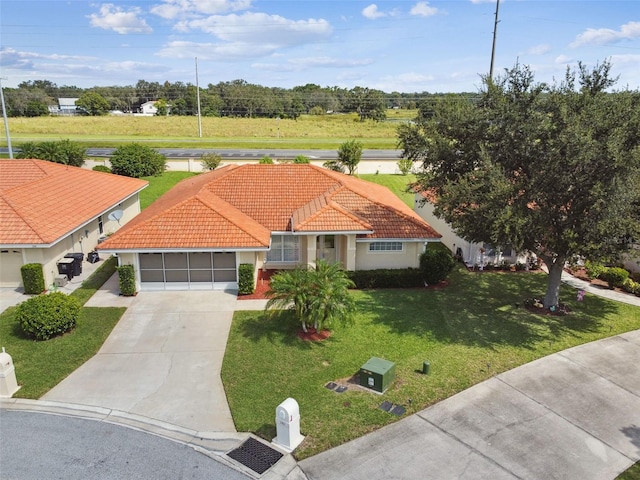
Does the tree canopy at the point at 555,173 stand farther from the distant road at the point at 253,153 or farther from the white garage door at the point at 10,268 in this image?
the distant road at the point at 253,153

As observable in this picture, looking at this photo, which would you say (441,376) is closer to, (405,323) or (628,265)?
(405,323)

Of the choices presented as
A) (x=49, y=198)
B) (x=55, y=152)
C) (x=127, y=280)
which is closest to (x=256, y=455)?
(x=127, y=280)

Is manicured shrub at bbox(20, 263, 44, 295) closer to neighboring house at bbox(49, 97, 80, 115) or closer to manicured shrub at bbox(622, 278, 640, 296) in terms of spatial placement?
manicured shrub at bbox(622, 278, 640, 296)

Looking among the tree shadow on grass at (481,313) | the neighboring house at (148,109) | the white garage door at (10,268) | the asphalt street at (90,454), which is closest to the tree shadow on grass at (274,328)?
the tree shadow on grass at (481,313)

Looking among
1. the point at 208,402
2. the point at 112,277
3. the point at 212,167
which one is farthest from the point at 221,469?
the point at 212,167

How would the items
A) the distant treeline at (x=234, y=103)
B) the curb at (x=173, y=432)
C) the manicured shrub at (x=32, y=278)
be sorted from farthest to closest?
the distant treeline at (x=234, y=103), the manicured shrub at (x=32, y=278), the curb at (x=173, y=432)

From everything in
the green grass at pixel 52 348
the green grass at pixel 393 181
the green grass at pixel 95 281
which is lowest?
the green grass at pixel 52 348

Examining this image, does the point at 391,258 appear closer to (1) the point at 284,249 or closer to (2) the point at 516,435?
(1) the point at 284,249
